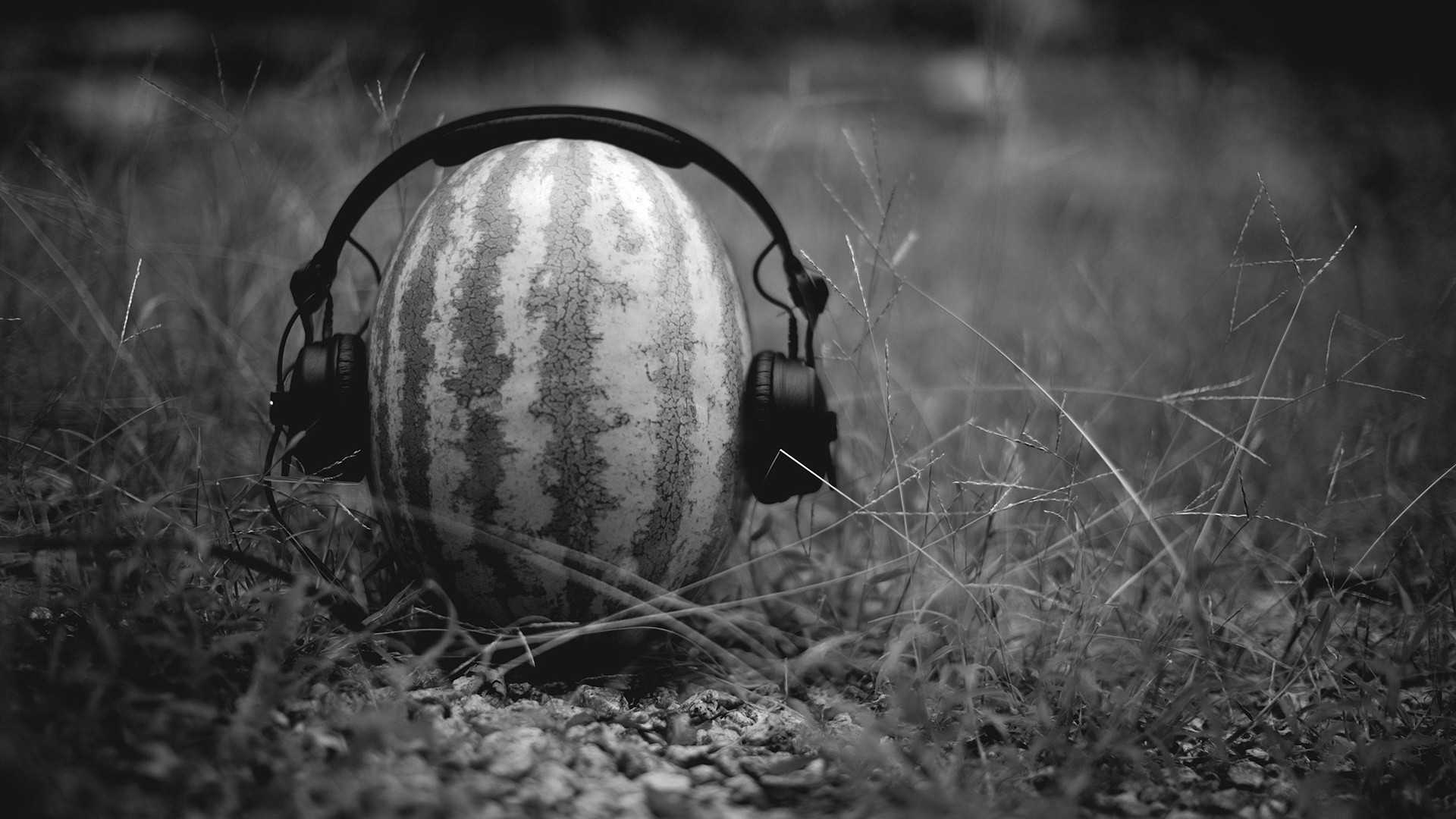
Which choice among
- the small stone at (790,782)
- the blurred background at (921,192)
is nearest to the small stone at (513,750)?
the small stone at (790,782)

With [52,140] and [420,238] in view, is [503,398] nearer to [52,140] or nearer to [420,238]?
[420,238]

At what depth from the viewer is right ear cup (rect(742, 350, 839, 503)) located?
57.5 inches

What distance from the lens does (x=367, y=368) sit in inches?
Answer: 57.7

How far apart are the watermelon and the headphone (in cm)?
5

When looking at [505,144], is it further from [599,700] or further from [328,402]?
[599,700]

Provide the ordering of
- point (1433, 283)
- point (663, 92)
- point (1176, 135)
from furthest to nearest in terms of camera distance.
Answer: point (663, 92), point (1176, 135), point (1433, 283)

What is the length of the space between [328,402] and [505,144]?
56 centimetres

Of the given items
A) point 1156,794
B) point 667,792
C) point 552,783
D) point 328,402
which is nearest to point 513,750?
point 552,783

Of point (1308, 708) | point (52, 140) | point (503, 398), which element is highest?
point (52, 140)

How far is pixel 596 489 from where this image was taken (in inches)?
53.6

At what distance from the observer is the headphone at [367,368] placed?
1.41 meters

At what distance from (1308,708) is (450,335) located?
1.64m

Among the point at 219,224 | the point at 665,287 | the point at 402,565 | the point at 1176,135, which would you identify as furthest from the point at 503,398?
the point at 1176,135

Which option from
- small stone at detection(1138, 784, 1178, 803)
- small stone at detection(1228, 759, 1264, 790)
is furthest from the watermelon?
small stone at detection(1228, 759, 1264, 790)
